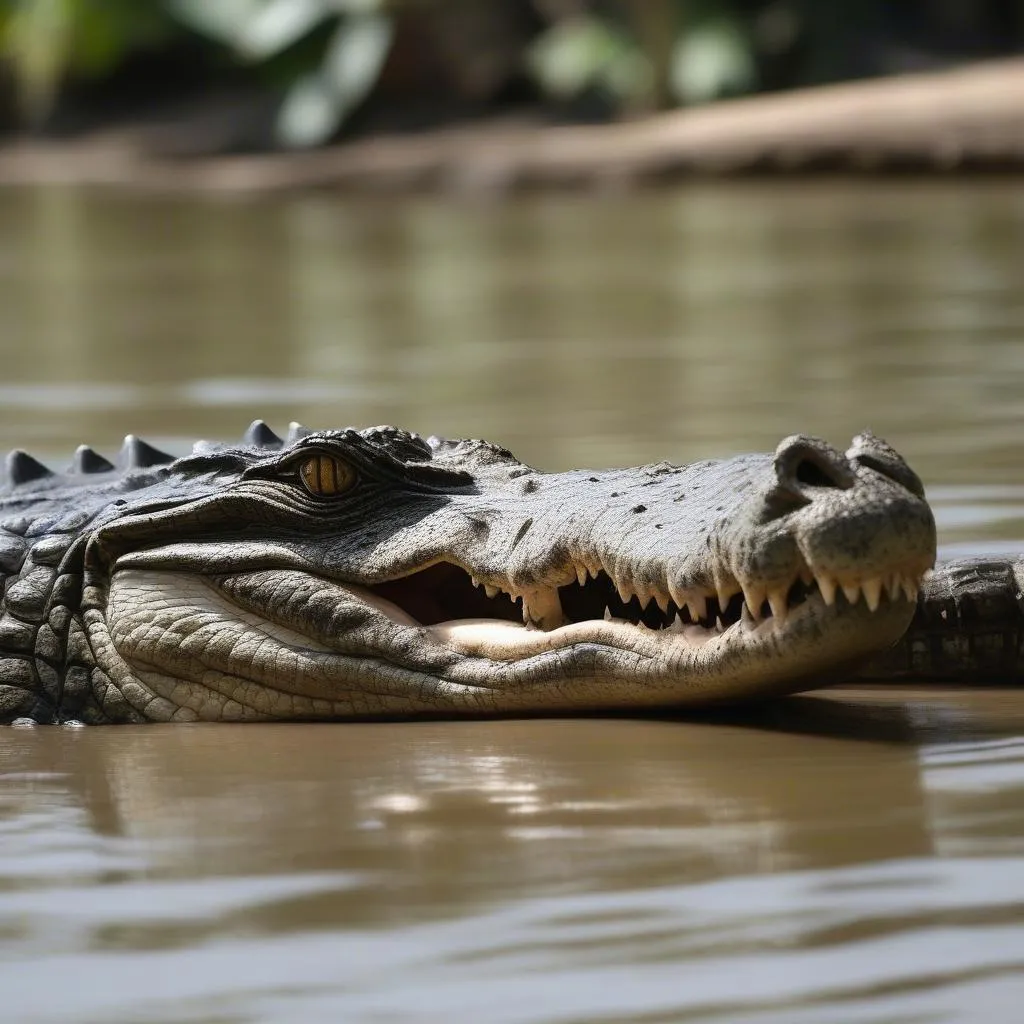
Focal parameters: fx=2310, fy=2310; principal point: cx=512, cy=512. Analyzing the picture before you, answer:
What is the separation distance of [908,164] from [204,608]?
57.0 ft

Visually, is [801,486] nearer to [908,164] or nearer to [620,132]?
[908,164]

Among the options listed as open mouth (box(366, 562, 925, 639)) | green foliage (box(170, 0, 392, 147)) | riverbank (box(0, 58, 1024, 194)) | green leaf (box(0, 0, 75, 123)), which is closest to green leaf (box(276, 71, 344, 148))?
green foliage (box(170, 0, 392, 147))

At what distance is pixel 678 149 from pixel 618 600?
19.4 meters

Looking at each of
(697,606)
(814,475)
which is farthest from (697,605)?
(814,475)

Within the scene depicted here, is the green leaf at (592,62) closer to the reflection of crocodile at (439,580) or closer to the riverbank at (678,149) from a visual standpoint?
the riverbank at (678,149)

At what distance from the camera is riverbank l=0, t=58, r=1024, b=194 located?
67.8 ft

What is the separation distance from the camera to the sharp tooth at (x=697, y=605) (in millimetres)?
3686

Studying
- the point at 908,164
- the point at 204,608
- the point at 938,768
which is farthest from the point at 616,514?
the point at 908,164

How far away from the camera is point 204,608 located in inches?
176

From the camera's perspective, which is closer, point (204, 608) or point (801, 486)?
point (801, 486)

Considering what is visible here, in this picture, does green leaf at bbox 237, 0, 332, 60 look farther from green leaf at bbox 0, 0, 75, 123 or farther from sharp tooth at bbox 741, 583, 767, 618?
sharp tooth at bbox 741, 583, 767, 618

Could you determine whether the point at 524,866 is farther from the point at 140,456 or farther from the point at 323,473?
the point at 140,456

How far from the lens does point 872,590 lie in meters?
3.56

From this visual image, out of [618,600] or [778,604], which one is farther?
[618,600]
